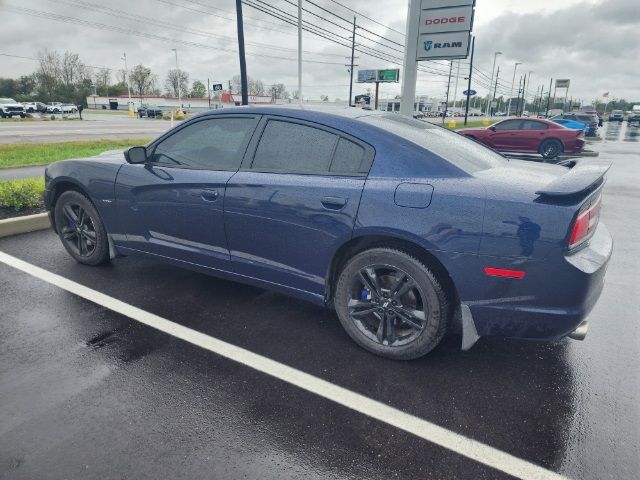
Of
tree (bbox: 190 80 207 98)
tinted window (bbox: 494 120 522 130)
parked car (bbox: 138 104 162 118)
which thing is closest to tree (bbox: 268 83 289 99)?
tree (bbox: 190 80 207 98)

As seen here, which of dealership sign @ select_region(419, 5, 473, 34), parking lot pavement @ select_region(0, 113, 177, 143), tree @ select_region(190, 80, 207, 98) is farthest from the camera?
tree @ select_region(190, 80, 207, 98)

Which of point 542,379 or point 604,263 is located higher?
point 604,263

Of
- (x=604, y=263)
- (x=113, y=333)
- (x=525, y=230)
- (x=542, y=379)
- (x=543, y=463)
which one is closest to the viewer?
(x=543, y=463)

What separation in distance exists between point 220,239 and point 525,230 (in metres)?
2.13

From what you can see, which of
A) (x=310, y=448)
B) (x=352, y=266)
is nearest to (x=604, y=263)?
(x=352, y=266)

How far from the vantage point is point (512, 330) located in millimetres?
2506

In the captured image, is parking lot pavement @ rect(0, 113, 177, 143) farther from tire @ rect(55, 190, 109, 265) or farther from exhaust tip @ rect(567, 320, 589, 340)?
exhaust tip @ rect(567, 320, 589, 340)

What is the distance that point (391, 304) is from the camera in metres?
2.78

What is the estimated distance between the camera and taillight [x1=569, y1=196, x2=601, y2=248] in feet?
7.54

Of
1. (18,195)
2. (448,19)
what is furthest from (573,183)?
(448,19)

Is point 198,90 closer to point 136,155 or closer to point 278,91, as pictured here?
point 278,91

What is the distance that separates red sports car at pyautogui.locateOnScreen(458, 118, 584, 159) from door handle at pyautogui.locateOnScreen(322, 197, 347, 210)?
14.0 meters

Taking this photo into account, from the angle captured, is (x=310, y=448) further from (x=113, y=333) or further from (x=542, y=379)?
(x=113, y=333)

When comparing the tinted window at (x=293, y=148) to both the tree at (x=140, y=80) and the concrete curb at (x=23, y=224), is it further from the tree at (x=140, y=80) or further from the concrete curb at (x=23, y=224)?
the tree at (x=140, y=80)
